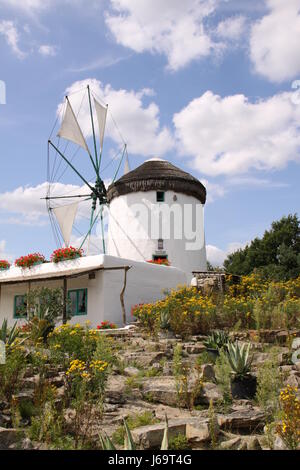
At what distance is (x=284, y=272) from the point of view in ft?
89.6

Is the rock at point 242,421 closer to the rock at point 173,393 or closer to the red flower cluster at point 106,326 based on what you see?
the rock at point 173,393

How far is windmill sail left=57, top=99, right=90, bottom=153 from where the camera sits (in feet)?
87.5

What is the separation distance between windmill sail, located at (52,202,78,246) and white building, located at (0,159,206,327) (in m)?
3.07

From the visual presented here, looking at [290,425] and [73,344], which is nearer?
[290,425]

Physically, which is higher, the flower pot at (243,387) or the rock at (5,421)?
the flower pot at (243,387)

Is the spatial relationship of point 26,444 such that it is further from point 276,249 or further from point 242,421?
A: point 276,249

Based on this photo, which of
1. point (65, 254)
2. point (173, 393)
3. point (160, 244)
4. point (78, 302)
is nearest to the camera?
point (173, 393)

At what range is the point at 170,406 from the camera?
679cm

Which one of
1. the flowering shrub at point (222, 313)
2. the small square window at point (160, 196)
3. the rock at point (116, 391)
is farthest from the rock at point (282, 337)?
the small square window at point (160, 196)

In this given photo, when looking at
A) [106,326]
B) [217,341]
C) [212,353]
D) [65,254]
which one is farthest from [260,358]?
[65,254]

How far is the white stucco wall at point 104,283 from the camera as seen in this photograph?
51.8 ft

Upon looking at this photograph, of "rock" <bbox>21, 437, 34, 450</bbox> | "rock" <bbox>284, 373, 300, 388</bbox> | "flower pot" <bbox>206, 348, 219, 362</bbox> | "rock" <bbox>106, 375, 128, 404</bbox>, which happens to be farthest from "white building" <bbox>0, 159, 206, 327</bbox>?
"rock" <bbox>21, 437, 34, 450</bbox>

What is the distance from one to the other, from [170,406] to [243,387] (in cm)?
130

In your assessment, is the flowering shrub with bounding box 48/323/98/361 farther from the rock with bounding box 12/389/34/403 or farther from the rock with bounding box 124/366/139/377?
the rock with bounding box 124/366/139/377
